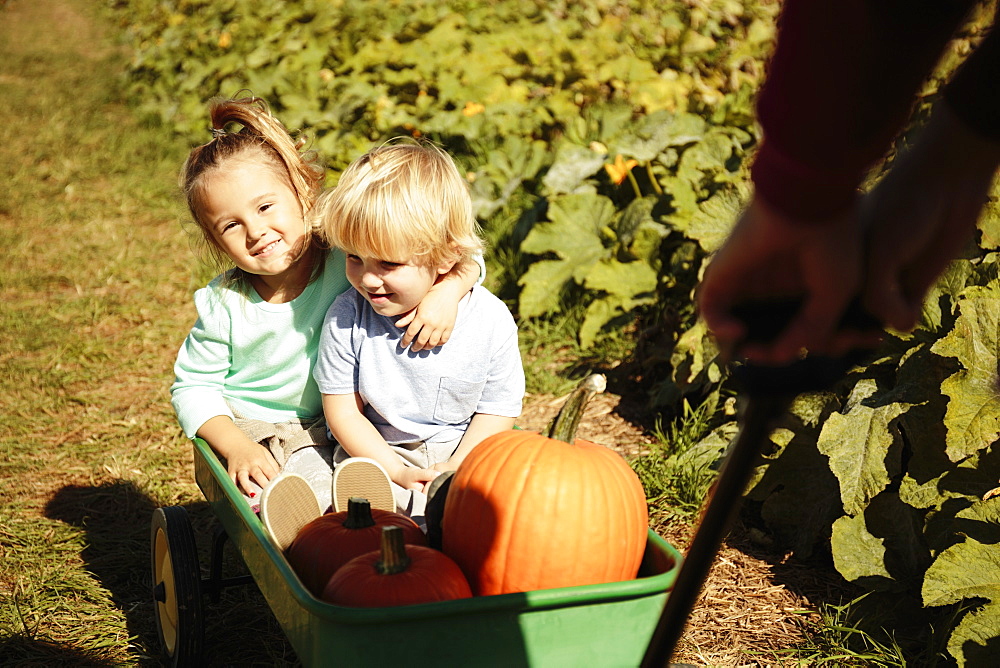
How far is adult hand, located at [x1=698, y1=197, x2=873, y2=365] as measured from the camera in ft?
2.51

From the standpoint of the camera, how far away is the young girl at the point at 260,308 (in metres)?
2.36

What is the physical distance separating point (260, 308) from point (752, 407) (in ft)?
6.19

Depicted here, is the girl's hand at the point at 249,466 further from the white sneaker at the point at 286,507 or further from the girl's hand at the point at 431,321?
the girl's hand at the point at 431,321

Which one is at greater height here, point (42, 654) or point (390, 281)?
point (390, 281)

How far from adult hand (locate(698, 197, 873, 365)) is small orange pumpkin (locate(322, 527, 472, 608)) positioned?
91 centimetres

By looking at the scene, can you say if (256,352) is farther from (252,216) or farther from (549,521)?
(549,521)

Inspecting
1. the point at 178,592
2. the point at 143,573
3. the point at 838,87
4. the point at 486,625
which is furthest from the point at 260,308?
the point at 838,87

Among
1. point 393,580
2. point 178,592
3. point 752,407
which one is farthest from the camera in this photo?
point 178,592

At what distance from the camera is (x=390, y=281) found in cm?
221

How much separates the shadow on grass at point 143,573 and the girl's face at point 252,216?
36.5 inches

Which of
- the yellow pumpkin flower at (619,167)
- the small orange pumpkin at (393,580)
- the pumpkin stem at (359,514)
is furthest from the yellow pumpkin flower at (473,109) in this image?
the small orange pumpkin at (393,580)

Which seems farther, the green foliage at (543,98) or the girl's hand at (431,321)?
the green foliage at (543,98)

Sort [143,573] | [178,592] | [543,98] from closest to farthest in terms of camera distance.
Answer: [178,592] → [143,573] → [543,98]

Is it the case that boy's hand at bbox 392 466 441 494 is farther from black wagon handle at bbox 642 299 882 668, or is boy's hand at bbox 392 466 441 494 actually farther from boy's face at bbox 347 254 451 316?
black wagon handle at bbox 642 299 882 668
